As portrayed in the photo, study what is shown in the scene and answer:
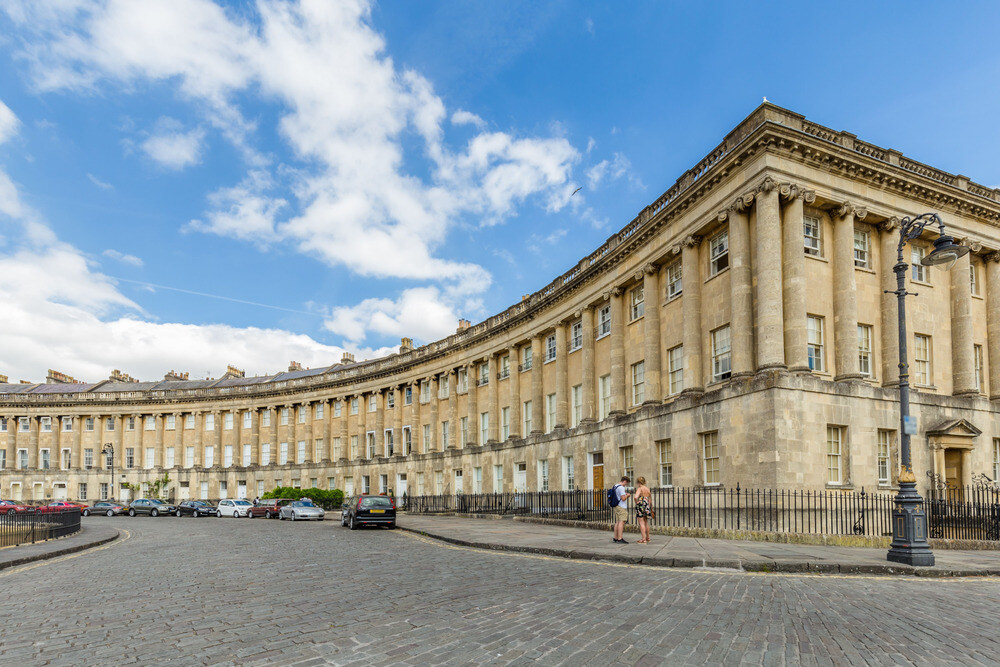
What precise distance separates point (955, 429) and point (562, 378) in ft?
58.8

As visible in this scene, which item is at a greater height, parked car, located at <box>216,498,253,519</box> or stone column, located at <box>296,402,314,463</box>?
stone column, located at <box>296,402,314,463</box>

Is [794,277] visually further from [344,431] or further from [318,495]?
[344,431]

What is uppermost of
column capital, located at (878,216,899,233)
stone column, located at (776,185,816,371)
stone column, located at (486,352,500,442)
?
column capital, located at (878,216,899,233)

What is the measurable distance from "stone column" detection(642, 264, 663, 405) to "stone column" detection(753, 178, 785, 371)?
6.40m

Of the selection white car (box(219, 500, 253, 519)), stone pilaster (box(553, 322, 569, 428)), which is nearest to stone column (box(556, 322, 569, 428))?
stone pilaster (box(553, 322, 569, 428))

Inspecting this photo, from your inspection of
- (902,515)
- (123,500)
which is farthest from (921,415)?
(123,500)

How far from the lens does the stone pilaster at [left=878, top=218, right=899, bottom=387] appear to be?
2362cm

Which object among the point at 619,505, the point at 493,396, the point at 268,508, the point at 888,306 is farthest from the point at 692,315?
the point at 268,508

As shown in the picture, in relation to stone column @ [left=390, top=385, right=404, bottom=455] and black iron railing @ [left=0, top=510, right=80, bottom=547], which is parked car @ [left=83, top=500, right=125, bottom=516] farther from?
black iron railing @ [left=0, top=510, right=80, bottom=547]

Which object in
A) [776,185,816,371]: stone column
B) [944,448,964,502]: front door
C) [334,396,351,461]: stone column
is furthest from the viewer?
[334,396,351,461]: stone column

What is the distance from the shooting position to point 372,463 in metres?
57.2

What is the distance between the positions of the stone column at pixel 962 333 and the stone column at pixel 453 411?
101 ft

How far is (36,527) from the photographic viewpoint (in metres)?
22.9

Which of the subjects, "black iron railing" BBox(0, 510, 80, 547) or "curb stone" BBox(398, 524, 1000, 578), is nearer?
"curb stone" BBox(398, 524, 1000, 578)
